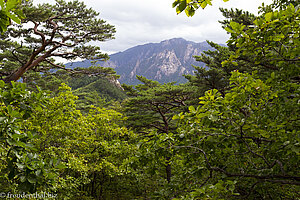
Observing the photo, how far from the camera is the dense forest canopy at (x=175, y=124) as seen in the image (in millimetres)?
2010

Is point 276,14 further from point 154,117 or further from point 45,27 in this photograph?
point 45,27

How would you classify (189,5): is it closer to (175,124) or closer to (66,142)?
(66,142)

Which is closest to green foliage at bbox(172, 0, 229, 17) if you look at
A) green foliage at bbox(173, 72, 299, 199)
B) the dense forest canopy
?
the dense forest canopy

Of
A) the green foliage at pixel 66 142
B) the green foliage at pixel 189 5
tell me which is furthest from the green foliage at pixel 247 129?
the green foliage at pixel 66 142

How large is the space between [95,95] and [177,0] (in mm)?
41742

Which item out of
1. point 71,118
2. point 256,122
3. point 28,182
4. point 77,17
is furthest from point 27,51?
point 256,122

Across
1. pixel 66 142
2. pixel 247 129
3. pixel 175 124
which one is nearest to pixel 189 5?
pixel 247 129

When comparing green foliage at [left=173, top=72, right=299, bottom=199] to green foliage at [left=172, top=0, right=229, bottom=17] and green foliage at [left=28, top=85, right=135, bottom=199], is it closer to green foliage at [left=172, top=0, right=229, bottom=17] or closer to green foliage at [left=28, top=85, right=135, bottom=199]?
green foliage at [left=172, top=0, right=229, bottom=17]

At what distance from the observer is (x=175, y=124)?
9852mm

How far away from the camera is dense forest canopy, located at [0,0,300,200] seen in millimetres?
2010

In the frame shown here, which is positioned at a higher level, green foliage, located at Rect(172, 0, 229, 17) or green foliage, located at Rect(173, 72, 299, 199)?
green foliage, located at Rect(172, 0, 229, 17)

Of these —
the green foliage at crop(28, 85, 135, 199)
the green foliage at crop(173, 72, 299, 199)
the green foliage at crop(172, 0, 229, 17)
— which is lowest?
the green foliage at crop(28, 85, 135, 199)

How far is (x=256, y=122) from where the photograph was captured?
94.6 inches

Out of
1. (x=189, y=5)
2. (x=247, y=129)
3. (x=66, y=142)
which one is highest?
(x=189, y=5)
